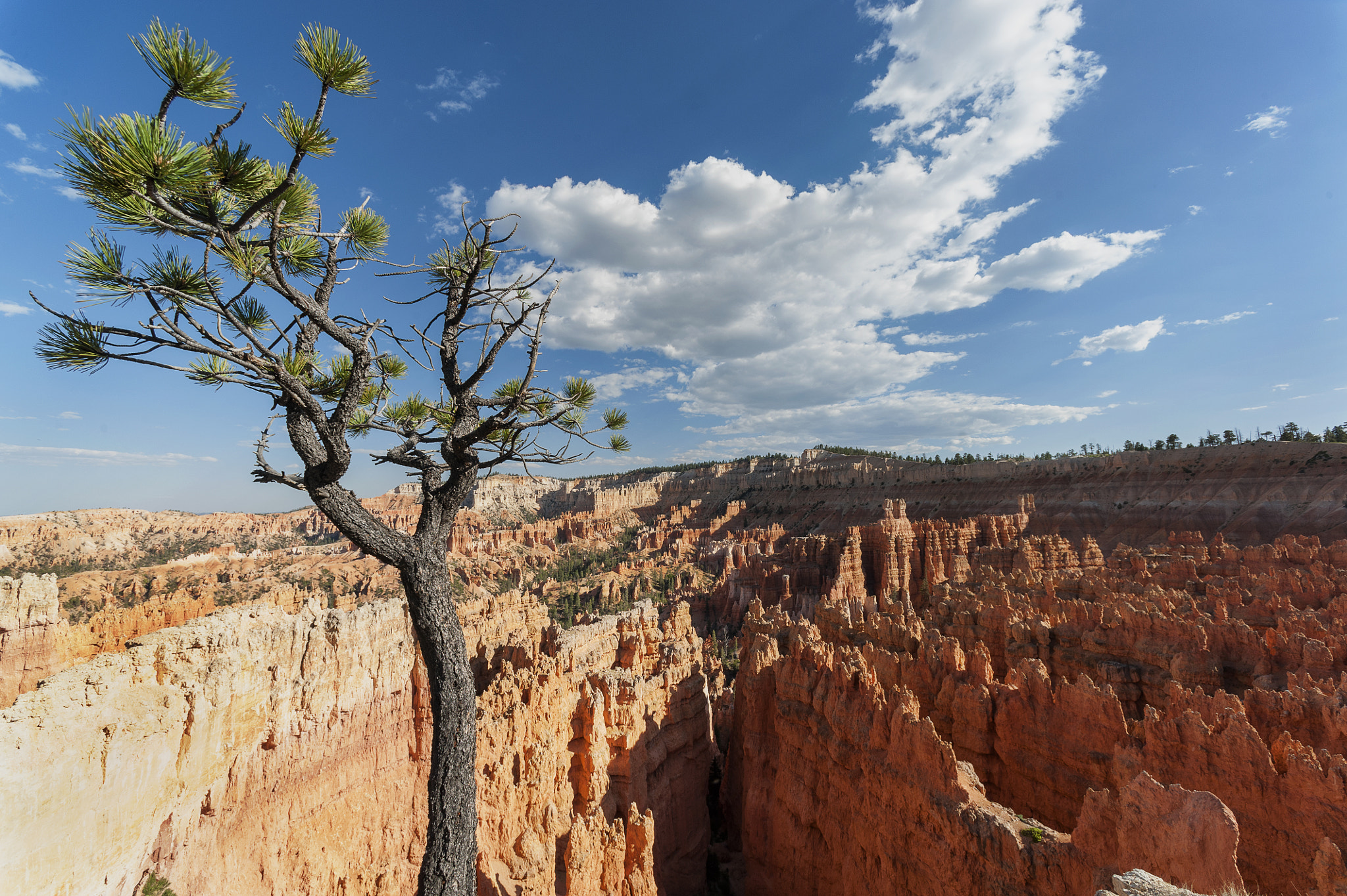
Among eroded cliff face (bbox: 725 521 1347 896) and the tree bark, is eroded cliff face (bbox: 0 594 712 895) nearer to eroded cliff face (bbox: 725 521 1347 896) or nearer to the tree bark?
eroded cliff face (bbox: 725 521 1347 896)

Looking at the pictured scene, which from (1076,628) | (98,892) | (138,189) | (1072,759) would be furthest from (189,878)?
(1076,628)

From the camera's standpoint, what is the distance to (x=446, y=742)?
199 inches

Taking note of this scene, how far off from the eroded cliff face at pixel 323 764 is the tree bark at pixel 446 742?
6368mm

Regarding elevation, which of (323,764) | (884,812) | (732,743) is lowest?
(732,743)

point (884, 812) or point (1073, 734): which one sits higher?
point (1073, 734)

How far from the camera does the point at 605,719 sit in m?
14.9

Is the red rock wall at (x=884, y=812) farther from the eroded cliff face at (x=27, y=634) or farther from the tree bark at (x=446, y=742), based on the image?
the eroded cliff face at (x=27, y=634)

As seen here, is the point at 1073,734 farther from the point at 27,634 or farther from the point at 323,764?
the point at 27,634

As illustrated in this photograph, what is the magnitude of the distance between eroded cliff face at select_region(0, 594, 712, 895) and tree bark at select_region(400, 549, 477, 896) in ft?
20.9

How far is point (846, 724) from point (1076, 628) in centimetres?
975

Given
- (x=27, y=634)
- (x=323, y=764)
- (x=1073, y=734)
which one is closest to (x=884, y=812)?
(x=1073, y=734)

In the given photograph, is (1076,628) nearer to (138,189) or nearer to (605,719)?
(605,719)

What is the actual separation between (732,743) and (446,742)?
51.5ft

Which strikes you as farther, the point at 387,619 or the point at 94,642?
the point at 387,619
